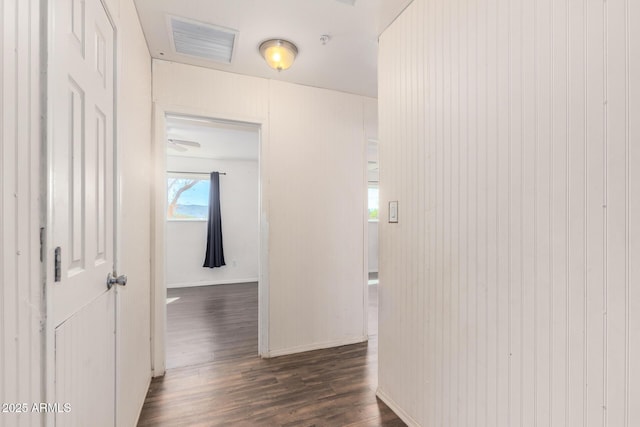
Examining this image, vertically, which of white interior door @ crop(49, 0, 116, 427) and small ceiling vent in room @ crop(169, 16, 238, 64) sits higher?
small ceiling vent in room @ crop(169, 16, 238, 64)

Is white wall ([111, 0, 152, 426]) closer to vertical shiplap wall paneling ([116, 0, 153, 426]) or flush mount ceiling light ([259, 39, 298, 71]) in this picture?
vertical shiplap wall paneling ([116, 0, 153, 426])

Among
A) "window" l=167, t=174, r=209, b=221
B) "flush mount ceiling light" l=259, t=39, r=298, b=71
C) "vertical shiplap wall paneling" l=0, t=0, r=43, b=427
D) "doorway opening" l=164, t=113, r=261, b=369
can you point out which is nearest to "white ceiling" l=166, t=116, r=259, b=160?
"doorway opening" l=164, t=113, r=261, b=369

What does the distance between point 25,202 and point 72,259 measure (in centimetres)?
36

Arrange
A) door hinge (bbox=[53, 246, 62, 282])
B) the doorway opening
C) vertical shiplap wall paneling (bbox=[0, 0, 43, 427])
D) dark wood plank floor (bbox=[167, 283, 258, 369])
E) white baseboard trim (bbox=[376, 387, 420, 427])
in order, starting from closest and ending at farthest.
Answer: vertical shiplap wall paneling (bbox=[0, 0, 43, 427]) → door hinge (bbox=[53, 246, 62, 282]) → white baseboard trim (bbox=[376, 387, 420, 427]) → dark wood plank floor (bbox=[167, 283, 258, 369]) → the doorway opening

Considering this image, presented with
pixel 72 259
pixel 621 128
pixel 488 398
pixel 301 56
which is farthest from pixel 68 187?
pixel 301 56

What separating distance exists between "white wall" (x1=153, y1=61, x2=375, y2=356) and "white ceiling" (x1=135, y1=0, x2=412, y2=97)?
0.22 metres

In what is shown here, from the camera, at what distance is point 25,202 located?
669 mm

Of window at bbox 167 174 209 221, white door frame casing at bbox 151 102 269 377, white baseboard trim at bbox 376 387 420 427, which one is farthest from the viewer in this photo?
window at bbox 167 174 209 221

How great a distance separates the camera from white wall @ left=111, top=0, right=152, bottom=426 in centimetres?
146

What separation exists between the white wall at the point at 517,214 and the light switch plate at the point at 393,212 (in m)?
0.06

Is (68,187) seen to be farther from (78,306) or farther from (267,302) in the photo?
(267,302)

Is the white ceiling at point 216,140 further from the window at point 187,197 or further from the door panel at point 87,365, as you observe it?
the door panel at point 87,365

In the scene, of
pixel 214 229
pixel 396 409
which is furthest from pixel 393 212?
pixel 214 229

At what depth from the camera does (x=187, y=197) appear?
5.64 meters
